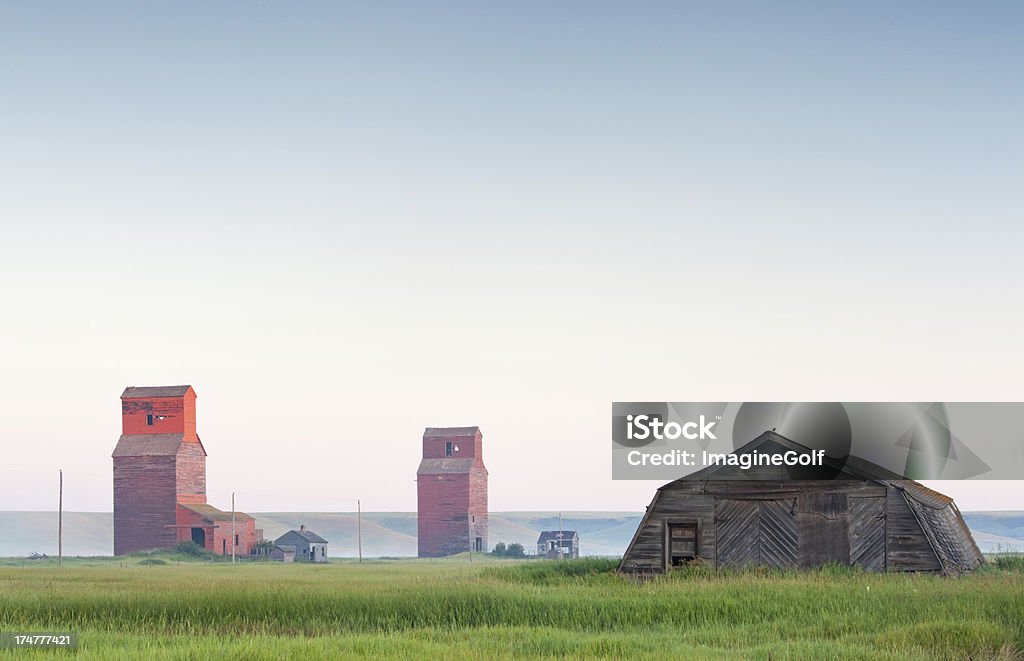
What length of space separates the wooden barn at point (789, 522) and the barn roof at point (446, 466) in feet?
252

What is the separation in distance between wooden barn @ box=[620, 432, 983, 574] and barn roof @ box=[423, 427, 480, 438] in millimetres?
78948

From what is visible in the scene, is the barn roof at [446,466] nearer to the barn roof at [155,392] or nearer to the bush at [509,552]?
the bush at [509,552]

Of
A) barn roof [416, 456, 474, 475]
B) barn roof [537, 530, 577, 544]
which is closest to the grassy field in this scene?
barn roof [416, 456, 474, 475]

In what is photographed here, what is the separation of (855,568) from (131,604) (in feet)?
65.8

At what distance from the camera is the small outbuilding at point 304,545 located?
10638 cm

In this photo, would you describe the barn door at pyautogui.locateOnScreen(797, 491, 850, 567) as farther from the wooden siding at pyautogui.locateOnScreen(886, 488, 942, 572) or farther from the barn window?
the barn window

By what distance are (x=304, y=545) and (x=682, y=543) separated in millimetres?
72295

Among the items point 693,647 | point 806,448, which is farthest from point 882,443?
point 693,647

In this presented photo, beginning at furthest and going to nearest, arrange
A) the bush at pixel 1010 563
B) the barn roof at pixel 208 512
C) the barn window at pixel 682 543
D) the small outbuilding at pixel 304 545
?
the small outbuilding at pixel 304 545 < the barn roof at pixel 208 512 < the bush at pixel 1010 563 < the barn window at pixel 682 543

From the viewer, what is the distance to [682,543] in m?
40.0

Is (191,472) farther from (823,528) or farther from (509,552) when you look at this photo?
(823,528)

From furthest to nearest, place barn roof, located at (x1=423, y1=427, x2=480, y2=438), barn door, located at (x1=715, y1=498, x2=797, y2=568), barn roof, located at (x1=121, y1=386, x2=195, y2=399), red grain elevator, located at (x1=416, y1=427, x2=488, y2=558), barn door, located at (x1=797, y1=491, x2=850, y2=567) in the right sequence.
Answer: barn roof, located at (x1=423, y1=427, x2=480, y2=438) → red grain elevator, located at (x1=416, y1=427, x2=488, y2=558) → barn roof, located at (x1=121, y1=386, x2=195, y2=399) → barn door, located at (x1=715, y1=498, x2=797, y2=568) → barn door, located at (x1=797, y1=491, x2=850, y2=567)

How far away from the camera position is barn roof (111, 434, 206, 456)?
96.3 meters

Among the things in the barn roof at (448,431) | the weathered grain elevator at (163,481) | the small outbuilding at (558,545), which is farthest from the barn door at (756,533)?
the barn roof at (448,431)
